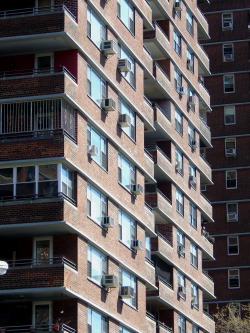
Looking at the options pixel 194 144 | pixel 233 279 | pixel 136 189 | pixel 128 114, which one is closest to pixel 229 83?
pixel 233 279

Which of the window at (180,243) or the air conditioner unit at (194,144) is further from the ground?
the air conditioner unit at (194,144)

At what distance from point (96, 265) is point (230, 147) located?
155 feet

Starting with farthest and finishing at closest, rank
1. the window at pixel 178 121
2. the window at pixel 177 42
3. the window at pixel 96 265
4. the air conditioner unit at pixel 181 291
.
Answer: the window at pixel 177 42 → the window at pixel 178 121 → the air conditioner unit at pixel 181 291 → the window at pixel 96 265

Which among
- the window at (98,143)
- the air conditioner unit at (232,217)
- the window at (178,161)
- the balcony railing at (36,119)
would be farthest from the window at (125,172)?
the air conditioner unit at (232,217)

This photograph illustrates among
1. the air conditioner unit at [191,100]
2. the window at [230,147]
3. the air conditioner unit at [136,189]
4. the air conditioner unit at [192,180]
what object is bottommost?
the air conditioner unit at [136,189]

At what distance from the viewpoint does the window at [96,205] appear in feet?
202

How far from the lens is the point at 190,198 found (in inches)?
3314

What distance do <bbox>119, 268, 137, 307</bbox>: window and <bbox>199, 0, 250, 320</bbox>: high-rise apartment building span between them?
34.9m

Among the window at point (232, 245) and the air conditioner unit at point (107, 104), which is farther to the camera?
the window at point (232, 245)

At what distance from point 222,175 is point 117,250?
1676 inches

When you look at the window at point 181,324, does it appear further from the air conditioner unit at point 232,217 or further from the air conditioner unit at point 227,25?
the air conditioner unit at point 227,25

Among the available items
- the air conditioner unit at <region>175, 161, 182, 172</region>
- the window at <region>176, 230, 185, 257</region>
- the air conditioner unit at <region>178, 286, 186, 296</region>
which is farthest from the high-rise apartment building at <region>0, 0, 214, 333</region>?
the air conditioner unit at <region>175, 161, 182, 172</region>

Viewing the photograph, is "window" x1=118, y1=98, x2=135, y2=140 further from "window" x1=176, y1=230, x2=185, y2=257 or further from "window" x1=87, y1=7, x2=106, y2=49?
"window" x1=176, y1=230, x2=185, y2=257

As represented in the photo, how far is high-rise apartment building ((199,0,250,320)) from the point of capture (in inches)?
4085
